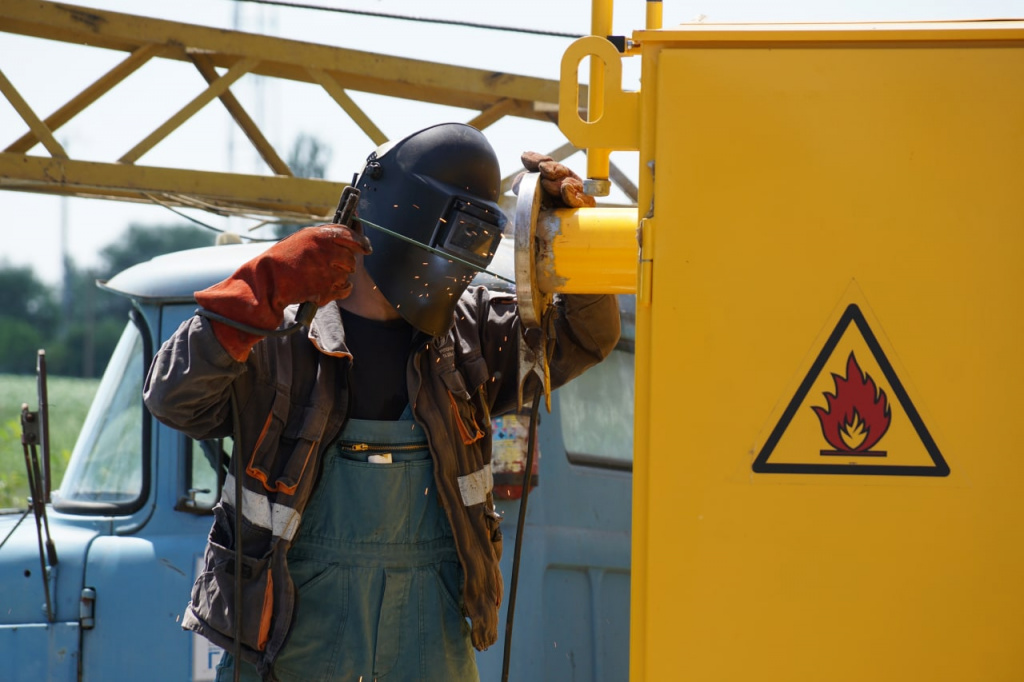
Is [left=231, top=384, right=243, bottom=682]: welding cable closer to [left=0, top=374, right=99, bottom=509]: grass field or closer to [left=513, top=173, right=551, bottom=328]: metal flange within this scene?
[left=513, top=173, right=551, bottom=328]: metal flange

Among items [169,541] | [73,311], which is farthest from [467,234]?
[73,311]

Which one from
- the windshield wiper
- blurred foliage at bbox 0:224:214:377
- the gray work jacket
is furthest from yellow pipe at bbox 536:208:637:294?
blurred foliage at bbox 0:224:214:377

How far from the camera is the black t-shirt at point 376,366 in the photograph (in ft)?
8.07

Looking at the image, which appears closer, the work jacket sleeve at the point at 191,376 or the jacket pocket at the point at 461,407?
the work jacket sleeve at the point at 191,376

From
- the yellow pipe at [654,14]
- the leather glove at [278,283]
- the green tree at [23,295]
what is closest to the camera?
the yellow pipe at [654,14]

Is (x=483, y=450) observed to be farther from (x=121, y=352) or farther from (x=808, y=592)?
(x=121, y=352)

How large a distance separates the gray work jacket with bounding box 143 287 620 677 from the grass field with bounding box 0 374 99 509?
4.09 ft

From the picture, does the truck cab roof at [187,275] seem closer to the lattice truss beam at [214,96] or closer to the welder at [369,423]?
the lattice truss beam at [214,96]

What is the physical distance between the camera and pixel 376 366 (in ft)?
8.18

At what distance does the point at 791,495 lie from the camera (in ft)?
4.92

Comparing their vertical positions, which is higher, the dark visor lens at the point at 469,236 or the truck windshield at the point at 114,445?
the dark visor lens at the point at 469,236

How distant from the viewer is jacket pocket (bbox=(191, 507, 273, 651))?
7.38 feet

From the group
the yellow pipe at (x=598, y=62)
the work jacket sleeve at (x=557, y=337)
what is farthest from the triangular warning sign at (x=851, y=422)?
the work jacket sleeve at (x=557, y=337)

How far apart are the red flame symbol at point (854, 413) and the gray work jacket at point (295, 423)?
2.63 ft
